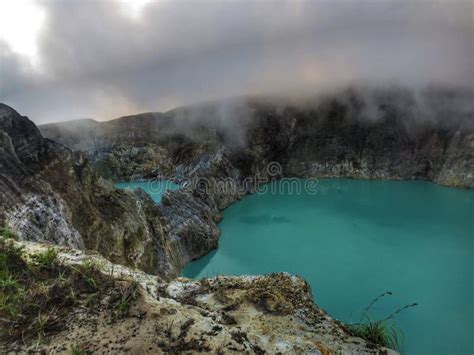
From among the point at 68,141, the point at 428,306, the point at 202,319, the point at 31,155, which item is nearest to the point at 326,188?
the point at 428,306

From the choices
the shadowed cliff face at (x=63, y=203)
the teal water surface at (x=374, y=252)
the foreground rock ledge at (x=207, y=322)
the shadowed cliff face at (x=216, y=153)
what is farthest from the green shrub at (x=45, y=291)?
the teal water surface at (x=374, y=252)

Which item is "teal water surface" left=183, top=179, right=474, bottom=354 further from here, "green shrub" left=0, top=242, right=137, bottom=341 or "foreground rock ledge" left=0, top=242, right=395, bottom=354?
"green shrub" left=0, top=242, right=137, bottom=341

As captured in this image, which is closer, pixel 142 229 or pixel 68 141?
pixel 142 229

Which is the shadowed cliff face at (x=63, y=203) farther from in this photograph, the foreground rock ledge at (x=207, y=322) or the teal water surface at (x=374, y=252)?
the teal water surface at (x=374, y=252)

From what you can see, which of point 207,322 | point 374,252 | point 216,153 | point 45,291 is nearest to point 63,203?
point 45,291

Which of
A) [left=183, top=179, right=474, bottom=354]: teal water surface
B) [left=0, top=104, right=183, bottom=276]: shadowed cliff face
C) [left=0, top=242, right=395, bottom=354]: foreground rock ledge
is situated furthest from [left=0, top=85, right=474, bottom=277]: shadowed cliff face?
[left=0, top=242, right=395, bottom=354]: foreground rock ledge

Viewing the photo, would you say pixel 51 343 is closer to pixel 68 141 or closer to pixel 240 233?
pixel 240 233

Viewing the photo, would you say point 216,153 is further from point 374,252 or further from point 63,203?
point 63,203
